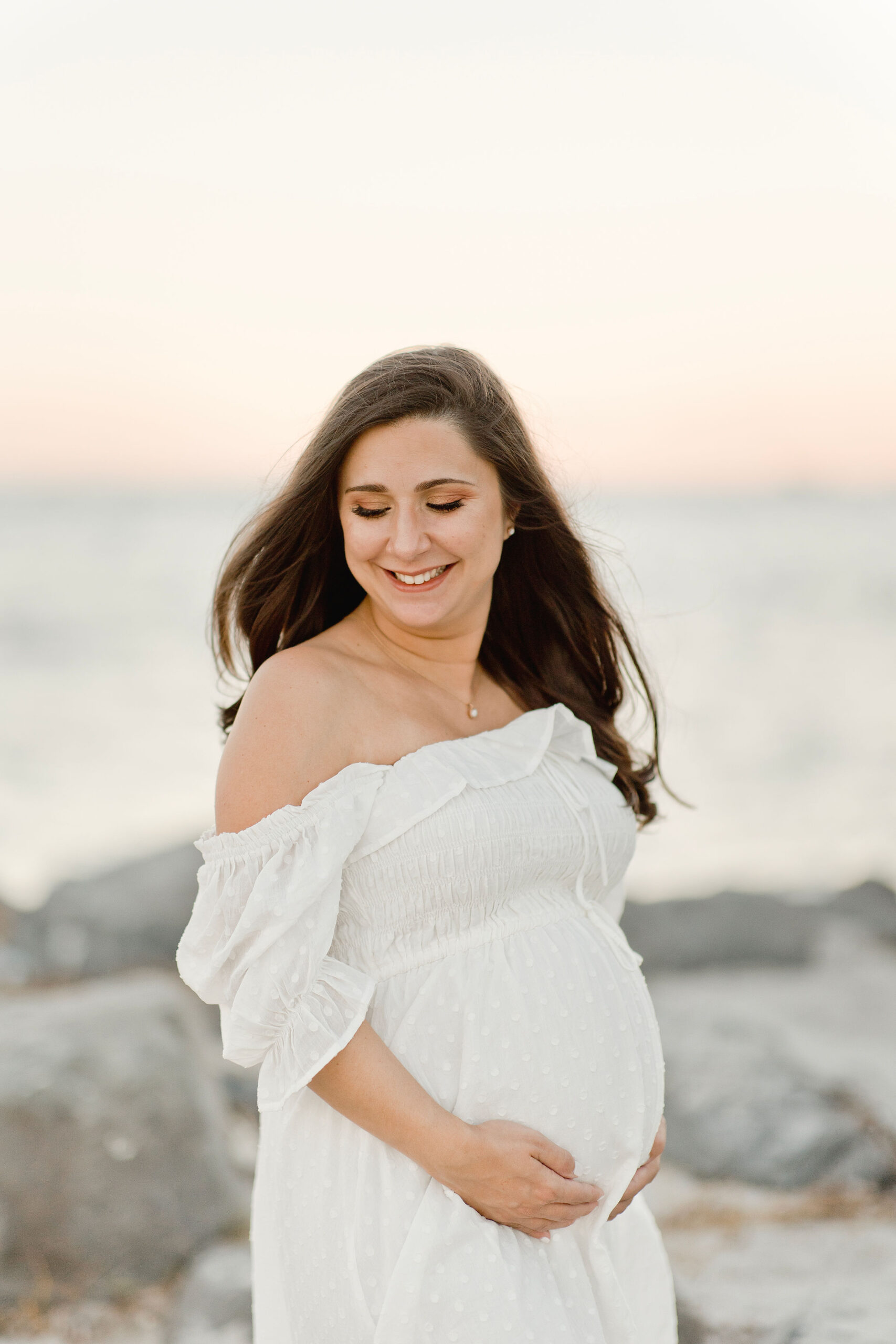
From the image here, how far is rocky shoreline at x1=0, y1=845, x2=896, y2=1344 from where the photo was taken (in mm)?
2805

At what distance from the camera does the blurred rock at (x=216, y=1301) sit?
2.73m

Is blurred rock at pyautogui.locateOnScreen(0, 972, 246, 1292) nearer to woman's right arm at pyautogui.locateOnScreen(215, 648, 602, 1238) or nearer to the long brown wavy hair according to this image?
the long brown wavy hair

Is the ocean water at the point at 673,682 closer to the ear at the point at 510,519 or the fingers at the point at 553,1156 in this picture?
the ear at the point at 510,519

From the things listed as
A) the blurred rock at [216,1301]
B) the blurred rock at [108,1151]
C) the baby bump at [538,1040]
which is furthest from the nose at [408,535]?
the blurred rock at [216,1301]

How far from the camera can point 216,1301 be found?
279 centimetres

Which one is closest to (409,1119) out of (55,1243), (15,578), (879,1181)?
(55,1243)

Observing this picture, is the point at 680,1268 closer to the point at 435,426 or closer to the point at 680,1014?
the point at 680,1014

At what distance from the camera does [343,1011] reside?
1500 mm

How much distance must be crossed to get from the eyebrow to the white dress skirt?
0.39m

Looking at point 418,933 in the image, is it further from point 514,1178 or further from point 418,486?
point 418,486

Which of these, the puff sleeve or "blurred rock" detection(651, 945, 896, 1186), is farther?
"blurred rock" detection(651, 945, 896, 1186)

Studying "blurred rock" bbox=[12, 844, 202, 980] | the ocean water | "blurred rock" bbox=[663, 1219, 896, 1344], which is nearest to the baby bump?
"blurred rock" bbox=[663, 1219, 896, 1344]

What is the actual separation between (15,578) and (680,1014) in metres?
7.87

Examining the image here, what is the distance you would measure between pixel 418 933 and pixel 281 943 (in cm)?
23
